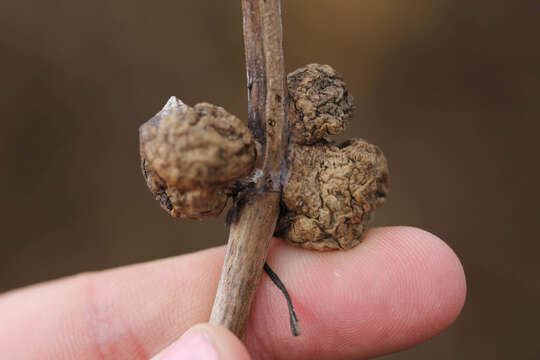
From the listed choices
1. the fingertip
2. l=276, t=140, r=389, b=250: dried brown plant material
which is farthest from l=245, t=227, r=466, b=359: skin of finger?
l=276, t=140, r=389, b=250: dried brown plant material

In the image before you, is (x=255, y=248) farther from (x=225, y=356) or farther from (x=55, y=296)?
(x=55, y=296)

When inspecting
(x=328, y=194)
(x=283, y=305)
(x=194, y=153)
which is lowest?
(x=283, y=305)

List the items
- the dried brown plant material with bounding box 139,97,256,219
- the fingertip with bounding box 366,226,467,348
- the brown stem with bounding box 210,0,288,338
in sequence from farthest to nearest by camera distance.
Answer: the fingertip with bounding box 366,226,467,348, the brown stem with bounding box 210,0,288,338, the dried brown plant material with bounding box 139,97,256,219

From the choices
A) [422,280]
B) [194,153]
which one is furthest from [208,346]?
[422,280]

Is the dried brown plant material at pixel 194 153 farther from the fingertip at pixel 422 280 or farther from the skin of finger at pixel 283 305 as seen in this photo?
the fingertip at pixel 422 280

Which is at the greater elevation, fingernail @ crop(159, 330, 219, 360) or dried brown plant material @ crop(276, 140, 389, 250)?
dried brown plant material @ crop(276, 140, 389, 250)

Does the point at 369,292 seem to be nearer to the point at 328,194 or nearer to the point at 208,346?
the point at 328,194

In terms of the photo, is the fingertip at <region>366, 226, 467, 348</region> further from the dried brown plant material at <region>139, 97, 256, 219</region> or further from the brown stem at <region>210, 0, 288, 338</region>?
the dried brown plant material at <region>139, 97, 256, 219</region>

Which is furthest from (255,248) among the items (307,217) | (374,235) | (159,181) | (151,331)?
(151,331)

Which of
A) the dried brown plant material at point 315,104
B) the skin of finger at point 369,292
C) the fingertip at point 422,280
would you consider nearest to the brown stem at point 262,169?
the dried brown plant material at point 315,104
